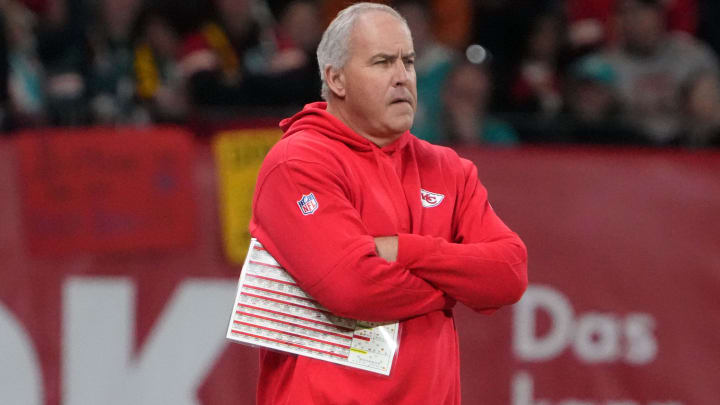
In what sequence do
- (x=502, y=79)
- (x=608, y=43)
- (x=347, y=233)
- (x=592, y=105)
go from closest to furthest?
1. (x=347, y=233)
2. (x=592, y=105)
3. (x=502, y=79)
4. (x=608, y=43)

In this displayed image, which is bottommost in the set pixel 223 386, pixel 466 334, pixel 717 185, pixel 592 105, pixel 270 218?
pixel 223 386

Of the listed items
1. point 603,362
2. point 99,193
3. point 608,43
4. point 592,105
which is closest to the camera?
point 99,193

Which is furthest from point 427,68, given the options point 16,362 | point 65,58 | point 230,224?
point 16,362

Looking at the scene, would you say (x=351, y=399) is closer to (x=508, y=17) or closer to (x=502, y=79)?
(x=502, y=79)

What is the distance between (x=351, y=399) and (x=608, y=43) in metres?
4.94

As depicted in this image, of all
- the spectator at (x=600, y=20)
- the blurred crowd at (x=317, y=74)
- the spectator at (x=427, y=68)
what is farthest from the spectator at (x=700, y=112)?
the spectator at (x=427, y=68)

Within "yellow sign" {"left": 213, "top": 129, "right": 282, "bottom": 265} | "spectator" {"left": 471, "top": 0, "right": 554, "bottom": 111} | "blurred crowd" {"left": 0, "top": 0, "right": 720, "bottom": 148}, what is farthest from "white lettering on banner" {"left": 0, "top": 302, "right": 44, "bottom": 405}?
"spectator" {"left": 471, "top": 0, "right": 554, "bottom": 111}

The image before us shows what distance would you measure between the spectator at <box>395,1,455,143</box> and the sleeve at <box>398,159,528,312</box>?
106 inches

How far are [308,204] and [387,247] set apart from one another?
23cm

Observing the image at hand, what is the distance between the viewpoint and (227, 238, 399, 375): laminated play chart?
2.67 meters

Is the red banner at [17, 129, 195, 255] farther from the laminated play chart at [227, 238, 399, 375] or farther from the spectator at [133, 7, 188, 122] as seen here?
the laminated play chart at [227, 238, 399, 375]

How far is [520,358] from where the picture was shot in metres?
5.00

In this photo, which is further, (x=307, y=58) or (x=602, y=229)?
(x=307, y=58)

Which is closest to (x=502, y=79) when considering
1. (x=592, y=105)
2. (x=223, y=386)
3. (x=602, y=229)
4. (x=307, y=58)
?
(x=592, y=105)
